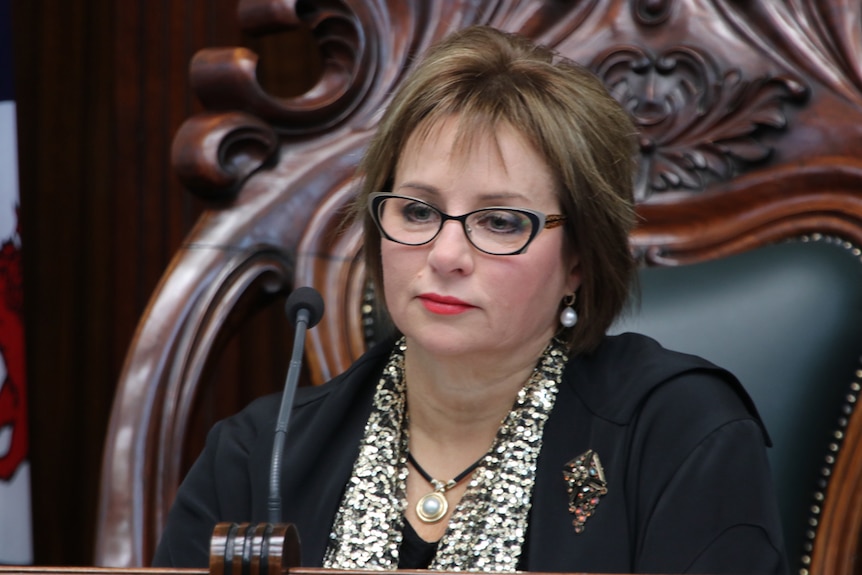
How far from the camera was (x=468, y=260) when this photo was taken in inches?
64.8

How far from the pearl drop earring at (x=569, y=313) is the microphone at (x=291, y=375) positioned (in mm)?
451

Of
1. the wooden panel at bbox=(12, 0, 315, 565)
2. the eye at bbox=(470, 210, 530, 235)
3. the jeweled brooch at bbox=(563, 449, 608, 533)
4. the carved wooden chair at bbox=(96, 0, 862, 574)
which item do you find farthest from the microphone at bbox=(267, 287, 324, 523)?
the wooden panel at bbox=(12, 0, 315, 565)

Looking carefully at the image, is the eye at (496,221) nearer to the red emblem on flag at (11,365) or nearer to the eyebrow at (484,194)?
the eyebrow at (484,194)

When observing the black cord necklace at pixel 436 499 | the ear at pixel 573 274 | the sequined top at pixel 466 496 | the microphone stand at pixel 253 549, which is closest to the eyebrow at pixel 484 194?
the ear at pixel 573 274

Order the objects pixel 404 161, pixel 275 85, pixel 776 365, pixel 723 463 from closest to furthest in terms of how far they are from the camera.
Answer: pixel 723 463
pixel 404 161
pixel 776 365
pixel 275 85

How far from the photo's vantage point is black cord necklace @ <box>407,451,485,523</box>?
5.78 ft

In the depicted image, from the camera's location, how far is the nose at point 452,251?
5.38ft

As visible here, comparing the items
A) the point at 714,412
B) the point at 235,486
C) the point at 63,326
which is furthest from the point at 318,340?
the point at 63,326

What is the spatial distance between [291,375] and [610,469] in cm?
49

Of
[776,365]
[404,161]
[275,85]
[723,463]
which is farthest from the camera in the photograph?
[275,85]

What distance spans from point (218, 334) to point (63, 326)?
902mm

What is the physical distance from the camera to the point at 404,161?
176 centimetres

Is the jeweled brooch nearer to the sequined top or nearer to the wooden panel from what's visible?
the sequined top

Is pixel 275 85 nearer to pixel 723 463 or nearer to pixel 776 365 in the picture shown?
pixel 776 365
